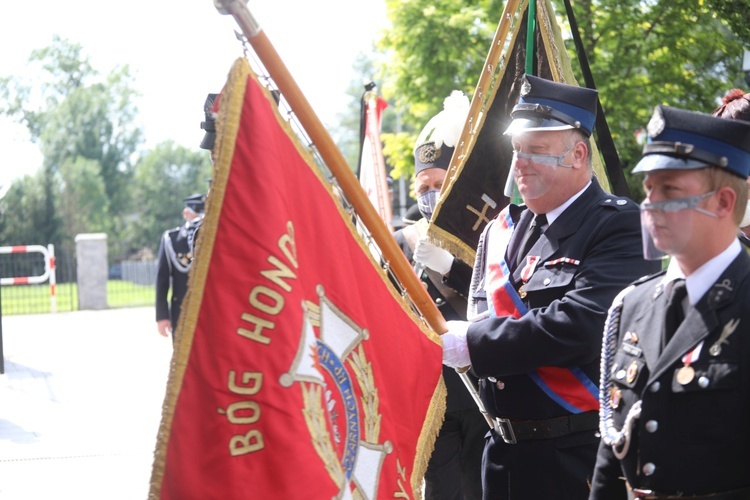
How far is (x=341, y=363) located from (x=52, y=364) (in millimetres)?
10216

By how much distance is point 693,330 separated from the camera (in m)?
2.40

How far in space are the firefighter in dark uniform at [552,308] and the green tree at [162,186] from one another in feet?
205

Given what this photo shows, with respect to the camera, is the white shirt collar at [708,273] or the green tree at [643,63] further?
the green tree at [643,63]

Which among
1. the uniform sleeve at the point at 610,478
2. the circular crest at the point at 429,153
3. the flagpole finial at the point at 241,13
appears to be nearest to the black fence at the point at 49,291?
the circular crest at the point at 429,153

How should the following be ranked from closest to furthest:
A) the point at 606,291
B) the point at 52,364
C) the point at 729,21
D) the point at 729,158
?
the point at 729,158 → the point at 606,291 → the point at 729,21 → the point at 52,364

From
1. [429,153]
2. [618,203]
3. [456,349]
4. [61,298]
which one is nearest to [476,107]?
[429,153]

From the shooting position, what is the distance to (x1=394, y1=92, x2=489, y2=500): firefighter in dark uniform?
499 cm

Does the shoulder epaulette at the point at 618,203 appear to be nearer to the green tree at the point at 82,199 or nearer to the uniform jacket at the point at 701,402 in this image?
the uniform jacket at the point at 701,402

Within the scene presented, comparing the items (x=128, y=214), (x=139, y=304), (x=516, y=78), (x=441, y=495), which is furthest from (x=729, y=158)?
(x=128, y=214)

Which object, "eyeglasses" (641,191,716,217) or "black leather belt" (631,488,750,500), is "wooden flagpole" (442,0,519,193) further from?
"black leather belt" (631,488,750,500)

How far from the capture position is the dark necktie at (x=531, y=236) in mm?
3689

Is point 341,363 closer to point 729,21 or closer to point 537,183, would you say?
point 537,183

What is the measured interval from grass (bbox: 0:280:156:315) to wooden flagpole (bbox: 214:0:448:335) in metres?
18.3

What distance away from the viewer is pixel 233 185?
9.29 feet
